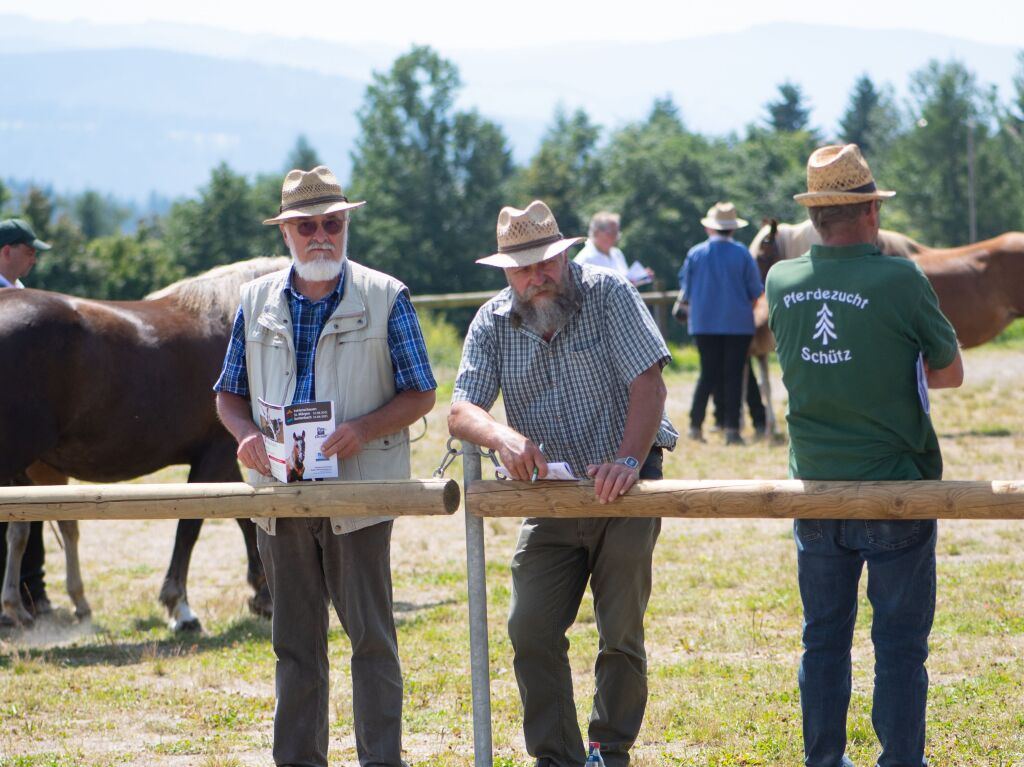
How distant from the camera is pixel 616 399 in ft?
13.6

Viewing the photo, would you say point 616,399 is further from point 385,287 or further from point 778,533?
point 778,533

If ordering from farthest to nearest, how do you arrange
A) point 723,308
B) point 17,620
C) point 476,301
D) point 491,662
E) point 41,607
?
1. point 476,301
2. point 723,308
3. point 41,607
4. point 17,620
5. point 491,662

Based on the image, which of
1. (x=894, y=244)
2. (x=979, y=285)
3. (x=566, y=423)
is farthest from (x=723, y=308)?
(x=566, y=423)

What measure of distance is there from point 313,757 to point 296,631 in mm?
433

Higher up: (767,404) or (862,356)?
(862,356)

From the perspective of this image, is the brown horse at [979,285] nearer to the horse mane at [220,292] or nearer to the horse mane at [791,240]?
the horse mane at [791,240]

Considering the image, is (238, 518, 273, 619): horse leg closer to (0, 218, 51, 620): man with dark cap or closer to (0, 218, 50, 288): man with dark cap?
(0, 218, 51, 620): man with dark cap

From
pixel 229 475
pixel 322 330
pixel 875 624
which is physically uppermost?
pixel 322 330

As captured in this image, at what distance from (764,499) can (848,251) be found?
0.77 meters

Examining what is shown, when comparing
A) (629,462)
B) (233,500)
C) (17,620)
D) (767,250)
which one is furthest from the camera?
(767,250)

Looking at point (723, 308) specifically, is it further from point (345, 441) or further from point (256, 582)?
point (345, 441)

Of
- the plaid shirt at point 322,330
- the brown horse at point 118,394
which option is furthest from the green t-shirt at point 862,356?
the brown horse at point 118,394

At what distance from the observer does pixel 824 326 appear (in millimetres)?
3648

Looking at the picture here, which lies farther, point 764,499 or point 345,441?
point 345,441
